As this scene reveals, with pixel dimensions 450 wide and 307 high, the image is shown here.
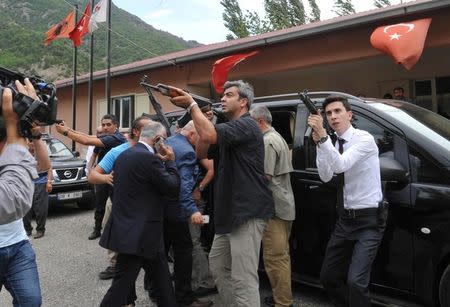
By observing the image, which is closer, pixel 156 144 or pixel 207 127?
pixel 207 127

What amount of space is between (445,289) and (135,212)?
2234 millimetres

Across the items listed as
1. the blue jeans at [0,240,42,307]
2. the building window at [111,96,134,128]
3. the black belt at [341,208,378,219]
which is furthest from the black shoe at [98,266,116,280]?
the building window at [111,96,134,128]

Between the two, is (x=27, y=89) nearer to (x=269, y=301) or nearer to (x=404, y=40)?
(x=269, y=301)

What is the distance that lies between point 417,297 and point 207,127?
6.34ft

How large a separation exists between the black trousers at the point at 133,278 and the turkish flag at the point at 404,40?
5.58m

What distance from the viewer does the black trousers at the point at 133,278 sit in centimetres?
345

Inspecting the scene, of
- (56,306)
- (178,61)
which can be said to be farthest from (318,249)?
(178,61)

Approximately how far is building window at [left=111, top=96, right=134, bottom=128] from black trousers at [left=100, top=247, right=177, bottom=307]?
11.0m

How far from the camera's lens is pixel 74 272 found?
5.59 m

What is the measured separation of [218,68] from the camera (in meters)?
10.4

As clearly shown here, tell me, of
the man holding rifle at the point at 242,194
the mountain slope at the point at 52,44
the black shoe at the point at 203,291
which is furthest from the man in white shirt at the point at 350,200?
the mountain slope at the point at 52,44

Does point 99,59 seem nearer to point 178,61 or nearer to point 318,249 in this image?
point 178,61

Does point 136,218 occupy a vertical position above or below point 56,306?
above

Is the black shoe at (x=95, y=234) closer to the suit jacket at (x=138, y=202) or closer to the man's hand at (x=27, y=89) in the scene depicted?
the suit jacket at (x=138, y=202)
